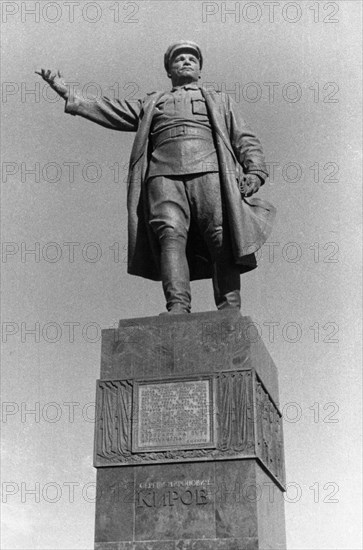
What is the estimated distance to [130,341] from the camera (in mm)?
10133

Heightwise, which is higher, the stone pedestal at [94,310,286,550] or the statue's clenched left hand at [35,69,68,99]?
the statue's clenched left hand at [35,69,68,99]

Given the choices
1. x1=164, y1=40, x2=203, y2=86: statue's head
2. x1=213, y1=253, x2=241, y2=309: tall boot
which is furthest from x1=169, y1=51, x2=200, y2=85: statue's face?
x1=213, y1=253, x2=241, y2=309: tall boot

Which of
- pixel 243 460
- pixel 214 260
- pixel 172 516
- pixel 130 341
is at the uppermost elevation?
pixel 214 260

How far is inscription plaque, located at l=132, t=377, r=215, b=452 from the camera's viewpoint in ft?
31.0

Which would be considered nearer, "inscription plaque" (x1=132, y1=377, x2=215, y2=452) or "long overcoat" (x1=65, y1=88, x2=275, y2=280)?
"inscription plaque" (x1=132, y1=377, x2=215, y2=452)

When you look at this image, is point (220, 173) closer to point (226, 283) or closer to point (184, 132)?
point (184, 132)

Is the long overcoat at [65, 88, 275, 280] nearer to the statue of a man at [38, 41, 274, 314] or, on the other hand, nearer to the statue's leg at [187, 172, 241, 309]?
the statue of a man at [38, 41, 274, 314]

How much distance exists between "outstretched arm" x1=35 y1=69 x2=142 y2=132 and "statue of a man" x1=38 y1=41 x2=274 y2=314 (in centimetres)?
1

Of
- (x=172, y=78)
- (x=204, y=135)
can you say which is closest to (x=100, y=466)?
(x=204, y=135)

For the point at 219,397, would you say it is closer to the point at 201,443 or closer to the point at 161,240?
the point at 201,443

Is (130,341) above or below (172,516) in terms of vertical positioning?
above

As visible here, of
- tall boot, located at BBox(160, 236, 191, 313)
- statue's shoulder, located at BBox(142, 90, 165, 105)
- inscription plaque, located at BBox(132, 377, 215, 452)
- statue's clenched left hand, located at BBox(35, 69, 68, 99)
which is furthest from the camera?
statue's clenched left hand, located at BBox(35, 69, 68, 99)

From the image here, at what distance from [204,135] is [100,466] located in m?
4.39

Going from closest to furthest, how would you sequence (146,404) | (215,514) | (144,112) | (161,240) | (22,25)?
1. (215,514)
2. (146,404)
3. (161,240)
4. (144,112)
5. (22,25)
